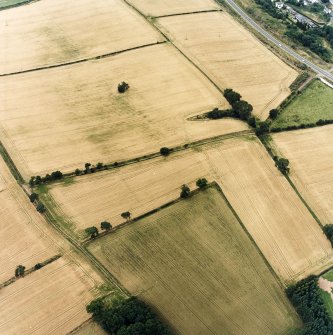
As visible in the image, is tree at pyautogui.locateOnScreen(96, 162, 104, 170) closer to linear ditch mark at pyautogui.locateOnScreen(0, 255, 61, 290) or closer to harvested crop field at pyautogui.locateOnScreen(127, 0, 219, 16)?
linear ditch mark at pyautogui.locateOnScreen(0, 255, 61, 290)

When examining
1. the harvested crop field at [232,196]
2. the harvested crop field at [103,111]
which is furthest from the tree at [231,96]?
the harvested crop field at [232,196]

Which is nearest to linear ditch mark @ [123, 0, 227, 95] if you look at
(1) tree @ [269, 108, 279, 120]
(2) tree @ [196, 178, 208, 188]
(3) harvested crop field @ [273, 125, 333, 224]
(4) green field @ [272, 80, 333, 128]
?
(1) tree @ [269, 108, 279, 120]

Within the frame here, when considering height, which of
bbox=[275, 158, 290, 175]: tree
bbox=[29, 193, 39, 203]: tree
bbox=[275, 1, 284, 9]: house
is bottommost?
bbox=[275, 158, 290, 175]: tree

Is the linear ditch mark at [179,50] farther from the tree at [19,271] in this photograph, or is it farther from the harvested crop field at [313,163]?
the tree at [19,271]

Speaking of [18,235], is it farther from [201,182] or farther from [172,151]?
[172,151]

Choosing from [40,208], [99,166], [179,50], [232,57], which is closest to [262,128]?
[232,57]

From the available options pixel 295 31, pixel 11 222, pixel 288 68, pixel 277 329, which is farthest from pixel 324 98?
pixel 11 222
